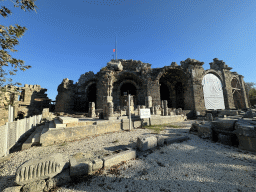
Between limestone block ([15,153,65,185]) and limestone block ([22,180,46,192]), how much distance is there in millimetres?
95

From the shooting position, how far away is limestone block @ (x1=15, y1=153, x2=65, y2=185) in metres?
2.06

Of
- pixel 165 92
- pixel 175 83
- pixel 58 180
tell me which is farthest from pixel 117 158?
pixel 165 92

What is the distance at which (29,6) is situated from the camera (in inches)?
122

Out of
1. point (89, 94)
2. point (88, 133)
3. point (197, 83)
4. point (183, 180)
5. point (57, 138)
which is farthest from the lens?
point (89, 94)

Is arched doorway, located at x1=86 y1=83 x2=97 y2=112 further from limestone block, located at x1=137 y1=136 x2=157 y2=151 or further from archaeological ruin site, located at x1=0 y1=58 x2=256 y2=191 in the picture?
limestone block, located at x1=137 y1=136 x2=157 y2=151

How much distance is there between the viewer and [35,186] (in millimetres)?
2041

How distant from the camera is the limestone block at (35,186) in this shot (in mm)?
1982

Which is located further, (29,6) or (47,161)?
(29,6)

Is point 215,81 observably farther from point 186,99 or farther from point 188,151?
point 188,151

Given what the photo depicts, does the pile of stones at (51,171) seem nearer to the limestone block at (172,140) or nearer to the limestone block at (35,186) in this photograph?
the limestone block at (35,186)

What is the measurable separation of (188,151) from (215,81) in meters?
20.9

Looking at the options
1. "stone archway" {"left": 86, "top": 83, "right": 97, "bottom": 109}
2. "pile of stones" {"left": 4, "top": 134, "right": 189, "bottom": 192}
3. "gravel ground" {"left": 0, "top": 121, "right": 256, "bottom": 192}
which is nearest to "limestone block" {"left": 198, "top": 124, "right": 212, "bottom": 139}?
"gravel ground" {"left": 0, "top": 121, "right": 256, "bottom": 192}

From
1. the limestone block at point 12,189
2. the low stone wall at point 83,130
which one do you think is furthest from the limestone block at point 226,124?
the limestone block at point 12,189

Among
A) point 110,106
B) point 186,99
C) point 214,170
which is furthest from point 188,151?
point 186,99
